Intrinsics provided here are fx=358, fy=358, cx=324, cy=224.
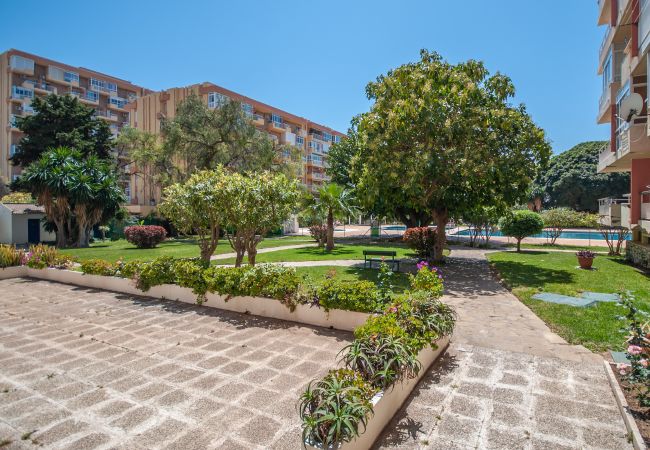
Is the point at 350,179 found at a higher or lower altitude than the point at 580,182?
lower

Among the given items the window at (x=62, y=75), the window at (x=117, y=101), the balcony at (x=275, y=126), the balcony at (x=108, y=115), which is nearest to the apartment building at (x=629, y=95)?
the balcony at (x=275, y=126)

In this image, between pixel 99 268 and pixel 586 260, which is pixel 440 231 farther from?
pixel 99 268

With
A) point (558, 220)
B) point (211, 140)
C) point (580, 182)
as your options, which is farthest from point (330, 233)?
point (580, 182)

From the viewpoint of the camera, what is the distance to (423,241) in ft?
55.1

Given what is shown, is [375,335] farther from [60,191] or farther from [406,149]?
[60,191]

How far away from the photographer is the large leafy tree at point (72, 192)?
80.6 feet

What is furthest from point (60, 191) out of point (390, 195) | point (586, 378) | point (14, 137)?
point (14, 137)

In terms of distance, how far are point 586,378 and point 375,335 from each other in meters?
2.89

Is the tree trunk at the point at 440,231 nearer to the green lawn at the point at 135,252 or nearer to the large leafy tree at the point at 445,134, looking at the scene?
the large leafy tree at the point at 445,134

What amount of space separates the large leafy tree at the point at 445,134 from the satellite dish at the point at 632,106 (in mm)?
2771

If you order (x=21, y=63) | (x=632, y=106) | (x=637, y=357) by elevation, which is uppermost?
(x=21, y=63)

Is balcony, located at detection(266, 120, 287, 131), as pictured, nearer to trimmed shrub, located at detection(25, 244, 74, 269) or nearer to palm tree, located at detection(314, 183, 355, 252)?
palm tree, located at detection(314, 183, 355, 252)

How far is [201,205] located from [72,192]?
20.4m

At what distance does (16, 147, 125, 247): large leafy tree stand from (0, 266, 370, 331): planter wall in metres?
15.8
